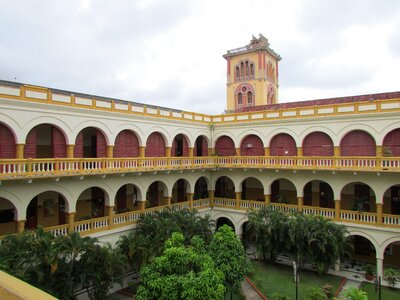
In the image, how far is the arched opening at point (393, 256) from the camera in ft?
61.9

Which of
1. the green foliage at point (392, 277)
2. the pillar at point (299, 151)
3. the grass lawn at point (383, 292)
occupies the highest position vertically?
the pillar at point (299, 151)

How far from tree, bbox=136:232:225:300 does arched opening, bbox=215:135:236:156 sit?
14849mm

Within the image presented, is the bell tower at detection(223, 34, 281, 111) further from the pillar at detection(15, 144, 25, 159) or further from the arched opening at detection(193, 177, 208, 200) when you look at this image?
the pillar at detection(15, 144, 25, 159)

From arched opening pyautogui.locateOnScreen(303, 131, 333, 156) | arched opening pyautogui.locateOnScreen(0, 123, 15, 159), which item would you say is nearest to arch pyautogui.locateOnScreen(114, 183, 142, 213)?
arched opening pyautogui.locateOnScreen(0, 123, 15, 159)

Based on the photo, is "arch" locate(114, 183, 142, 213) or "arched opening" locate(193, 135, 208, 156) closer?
"arch" locate(114, 183, 142, 213)

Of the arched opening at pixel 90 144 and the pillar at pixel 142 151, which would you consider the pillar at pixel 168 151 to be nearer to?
the pillar at pixel 142 151

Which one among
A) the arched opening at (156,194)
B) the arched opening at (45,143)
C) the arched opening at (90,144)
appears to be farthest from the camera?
the arched opening at (156,194)

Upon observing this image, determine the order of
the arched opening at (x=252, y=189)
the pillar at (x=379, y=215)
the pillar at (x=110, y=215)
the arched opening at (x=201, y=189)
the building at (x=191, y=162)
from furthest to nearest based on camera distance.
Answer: the arched opening at (x=201, y=189)
the arched opening at (x=252, y=189)
the pillar at (x=379, y=215)
the pillar at (x=110, y=215)
the building at (x=191, y=162)

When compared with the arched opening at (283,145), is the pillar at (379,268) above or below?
below

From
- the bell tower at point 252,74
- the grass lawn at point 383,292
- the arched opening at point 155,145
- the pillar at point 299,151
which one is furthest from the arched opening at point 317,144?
the bell tower at point 252,74

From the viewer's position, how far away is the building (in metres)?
14.5

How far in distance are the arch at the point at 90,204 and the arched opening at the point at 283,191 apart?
1209 centimetres

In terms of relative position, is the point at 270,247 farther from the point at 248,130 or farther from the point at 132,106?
the point at 132,106

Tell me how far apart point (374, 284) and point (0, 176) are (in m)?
18.5
